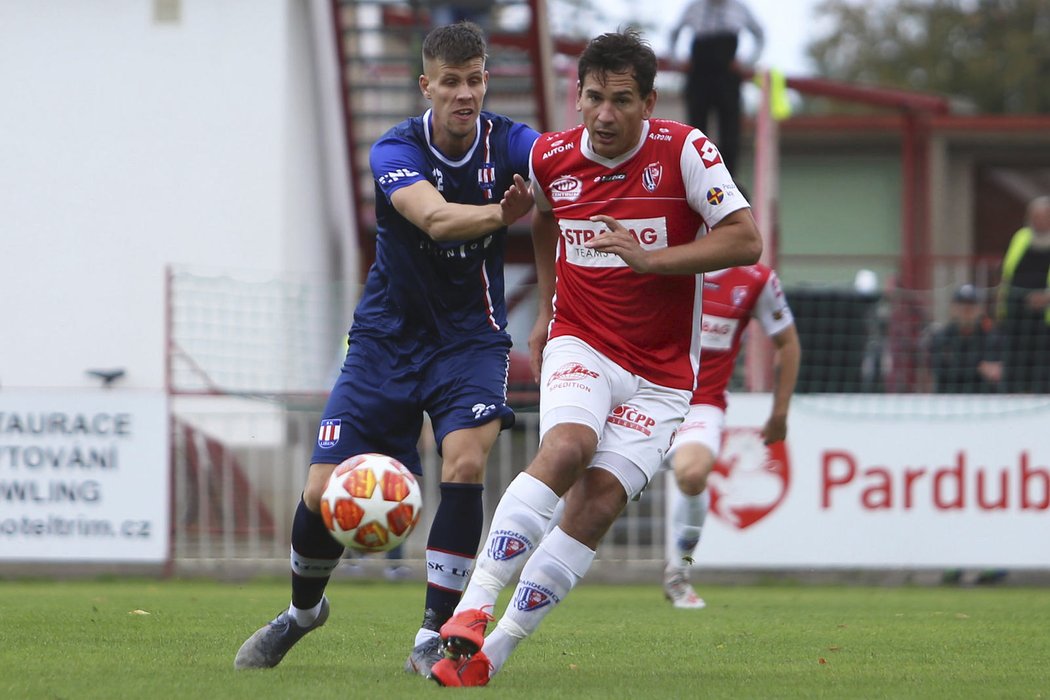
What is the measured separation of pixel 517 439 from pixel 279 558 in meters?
2.04

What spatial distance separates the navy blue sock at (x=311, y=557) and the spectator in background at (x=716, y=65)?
9674mm

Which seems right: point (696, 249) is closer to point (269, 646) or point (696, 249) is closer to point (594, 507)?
point (594, 507)

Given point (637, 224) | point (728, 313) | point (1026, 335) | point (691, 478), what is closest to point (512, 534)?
point (637, 224)

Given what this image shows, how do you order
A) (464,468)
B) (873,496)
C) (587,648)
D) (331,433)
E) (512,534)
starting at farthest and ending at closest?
(873,496), (587,648), (331,433), (464,468), (512,534)

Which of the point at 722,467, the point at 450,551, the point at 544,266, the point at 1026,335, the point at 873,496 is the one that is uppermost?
the point at 544,266

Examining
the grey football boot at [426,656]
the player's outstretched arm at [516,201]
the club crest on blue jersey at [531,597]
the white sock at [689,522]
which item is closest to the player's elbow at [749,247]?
the player's outstretched arm at [516,201]

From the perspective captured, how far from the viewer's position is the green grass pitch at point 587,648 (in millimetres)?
5633

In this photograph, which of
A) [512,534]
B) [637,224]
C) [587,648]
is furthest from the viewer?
[587,648]

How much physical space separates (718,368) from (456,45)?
437 cm

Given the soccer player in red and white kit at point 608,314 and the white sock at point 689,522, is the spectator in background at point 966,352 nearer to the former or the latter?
the white sock at point 689,522

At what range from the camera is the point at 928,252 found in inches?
910

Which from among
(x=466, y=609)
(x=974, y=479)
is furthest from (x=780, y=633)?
(x=974, y=479)

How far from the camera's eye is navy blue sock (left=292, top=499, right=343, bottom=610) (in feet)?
20.4

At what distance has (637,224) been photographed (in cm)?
619
